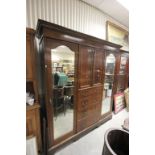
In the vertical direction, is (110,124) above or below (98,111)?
below

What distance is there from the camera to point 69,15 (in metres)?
2.21

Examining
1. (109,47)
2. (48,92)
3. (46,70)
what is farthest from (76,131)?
(109,47)

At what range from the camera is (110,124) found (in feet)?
9.25

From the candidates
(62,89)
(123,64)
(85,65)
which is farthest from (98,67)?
(123,64)

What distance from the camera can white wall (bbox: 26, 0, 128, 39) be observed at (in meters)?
1.81

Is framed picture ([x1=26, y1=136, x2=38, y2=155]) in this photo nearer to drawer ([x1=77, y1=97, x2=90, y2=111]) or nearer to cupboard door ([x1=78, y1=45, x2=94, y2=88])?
drawer ([x1=77, y1=97, x2=90, y2=111])

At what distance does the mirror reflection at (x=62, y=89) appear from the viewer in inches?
68.6

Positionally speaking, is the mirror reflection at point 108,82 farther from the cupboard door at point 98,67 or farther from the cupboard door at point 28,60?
the cupboard door at point 28,60

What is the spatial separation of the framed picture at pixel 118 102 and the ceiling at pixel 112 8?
229cm

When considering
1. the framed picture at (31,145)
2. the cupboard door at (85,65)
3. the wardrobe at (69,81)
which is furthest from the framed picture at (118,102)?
the framed picture at (31,145)

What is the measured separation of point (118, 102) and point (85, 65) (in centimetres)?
217

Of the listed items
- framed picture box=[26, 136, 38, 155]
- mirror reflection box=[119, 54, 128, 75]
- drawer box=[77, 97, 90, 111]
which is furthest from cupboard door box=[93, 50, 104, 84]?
framed picture box=[26, 136, 38, 155]
